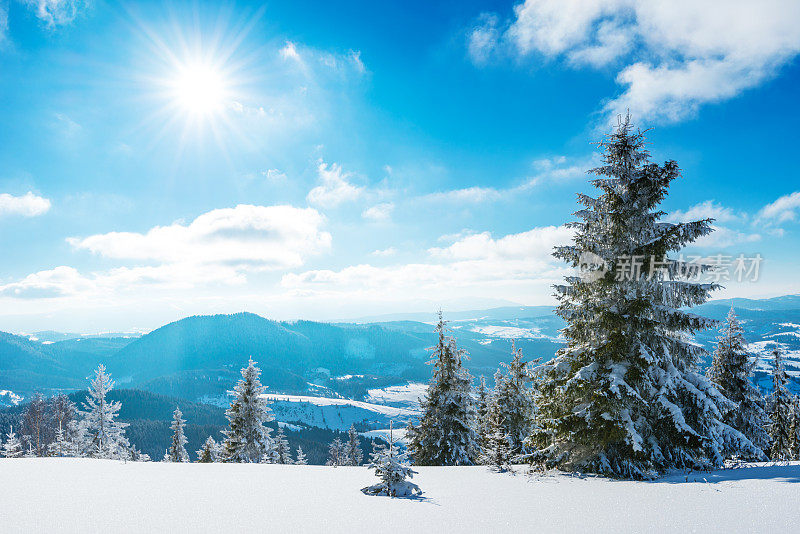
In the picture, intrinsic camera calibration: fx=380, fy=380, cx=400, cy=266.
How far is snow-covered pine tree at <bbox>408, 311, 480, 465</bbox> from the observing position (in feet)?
81.5

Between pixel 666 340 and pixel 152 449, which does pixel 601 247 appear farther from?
pixel 152 449

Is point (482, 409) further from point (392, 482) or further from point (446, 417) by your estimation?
point (392, 482)

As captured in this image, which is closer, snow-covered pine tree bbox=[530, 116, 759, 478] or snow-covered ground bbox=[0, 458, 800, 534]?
snow-covered ground bbox=[0, 458, 800, 534]

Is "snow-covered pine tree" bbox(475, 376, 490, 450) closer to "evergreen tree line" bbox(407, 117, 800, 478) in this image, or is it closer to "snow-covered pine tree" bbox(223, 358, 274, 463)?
"evergreen tree line" bbox(407, 117, 800, 478)

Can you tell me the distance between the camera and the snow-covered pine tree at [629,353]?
34.0 feet

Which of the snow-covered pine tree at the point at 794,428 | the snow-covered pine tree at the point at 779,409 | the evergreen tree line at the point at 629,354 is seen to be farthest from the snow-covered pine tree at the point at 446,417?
the snow-covered pine tree at the point at 794,428

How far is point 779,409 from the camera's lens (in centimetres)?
2939

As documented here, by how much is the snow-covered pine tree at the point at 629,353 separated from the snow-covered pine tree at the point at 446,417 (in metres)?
14.0

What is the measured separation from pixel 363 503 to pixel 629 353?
8808mm

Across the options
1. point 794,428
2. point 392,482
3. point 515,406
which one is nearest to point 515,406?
point 515,406

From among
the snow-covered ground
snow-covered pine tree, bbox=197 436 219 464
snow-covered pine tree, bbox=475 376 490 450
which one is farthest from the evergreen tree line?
snow-covered pine tree, bbox=197 436 219 464

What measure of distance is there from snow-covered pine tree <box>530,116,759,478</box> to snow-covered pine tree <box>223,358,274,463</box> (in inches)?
1021

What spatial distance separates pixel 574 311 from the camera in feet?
39.7

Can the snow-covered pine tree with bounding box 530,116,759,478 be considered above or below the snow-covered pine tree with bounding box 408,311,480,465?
above
